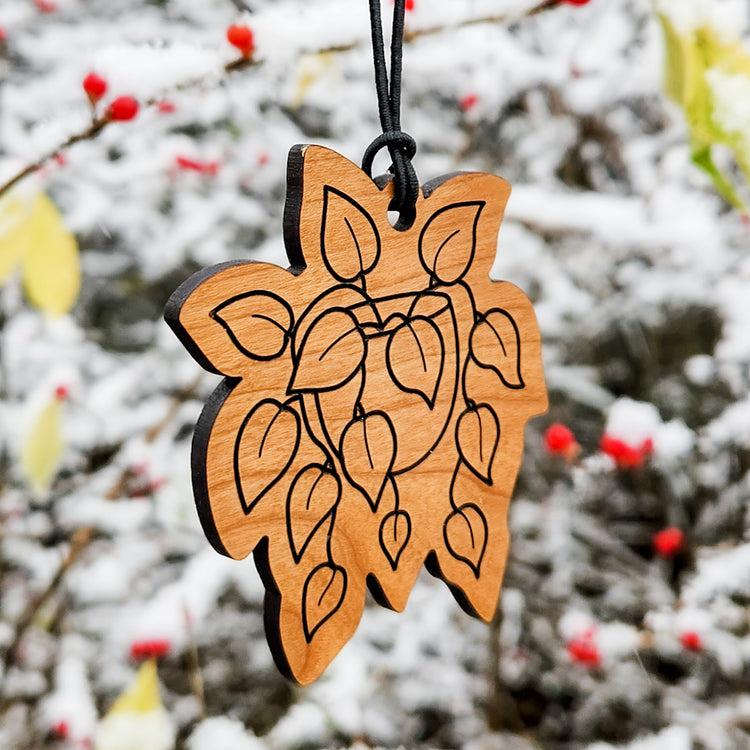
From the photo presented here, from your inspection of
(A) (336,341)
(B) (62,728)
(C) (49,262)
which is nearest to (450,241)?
(A) (336,341)

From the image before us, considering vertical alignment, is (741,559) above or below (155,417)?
below

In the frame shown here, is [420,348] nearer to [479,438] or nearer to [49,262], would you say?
[479,438]

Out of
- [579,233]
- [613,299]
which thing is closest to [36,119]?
[579,233]

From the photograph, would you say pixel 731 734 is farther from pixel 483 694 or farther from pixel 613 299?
pixel 613 299

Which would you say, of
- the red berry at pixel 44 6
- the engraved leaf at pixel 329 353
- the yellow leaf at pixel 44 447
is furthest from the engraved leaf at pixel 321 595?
the red berry at pixel 44 6

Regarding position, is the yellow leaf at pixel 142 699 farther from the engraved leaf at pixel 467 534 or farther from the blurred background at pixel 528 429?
the blurred background at pixel 528 429
